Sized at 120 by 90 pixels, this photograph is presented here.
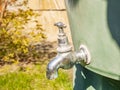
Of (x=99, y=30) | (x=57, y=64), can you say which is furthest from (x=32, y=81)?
(x=99, y=30)

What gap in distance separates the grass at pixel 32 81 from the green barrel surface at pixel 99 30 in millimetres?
1974

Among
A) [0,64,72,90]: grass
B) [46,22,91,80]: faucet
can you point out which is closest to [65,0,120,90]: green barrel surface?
[46,22,91,80]: faucet

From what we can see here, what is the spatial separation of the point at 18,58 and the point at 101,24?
9.68ft

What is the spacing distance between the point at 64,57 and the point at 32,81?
2.17m

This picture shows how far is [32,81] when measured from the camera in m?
3.47

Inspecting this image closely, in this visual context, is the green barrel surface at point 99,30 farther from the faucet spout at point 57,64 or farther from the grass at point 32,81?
the grass at point 32,81

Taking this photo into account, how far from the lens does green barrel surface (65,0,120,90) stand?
1.21 metres

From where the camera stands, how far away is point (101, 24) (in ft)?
4.06

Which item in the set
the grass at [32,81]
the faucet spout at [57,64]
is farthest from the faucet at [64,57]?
the grass at [32,81]

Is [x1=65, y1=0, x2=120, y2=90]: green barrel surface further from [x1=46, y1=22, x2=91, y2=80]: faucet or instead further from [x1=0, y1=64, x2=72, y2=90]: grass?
[x1=0, y1=64, x2=72, y2=90]: grass

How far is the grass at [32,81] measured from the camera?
3.34m

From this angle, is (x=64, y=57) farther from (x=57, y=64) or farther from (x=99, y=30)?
(x=99, y=30)

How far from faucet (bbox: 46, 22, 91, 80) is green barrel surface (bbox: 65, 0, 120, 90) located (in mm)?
28

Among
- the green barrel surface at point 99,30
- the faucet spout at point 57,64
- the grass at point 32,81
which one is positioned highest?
the green barrel surface at point 99,30
